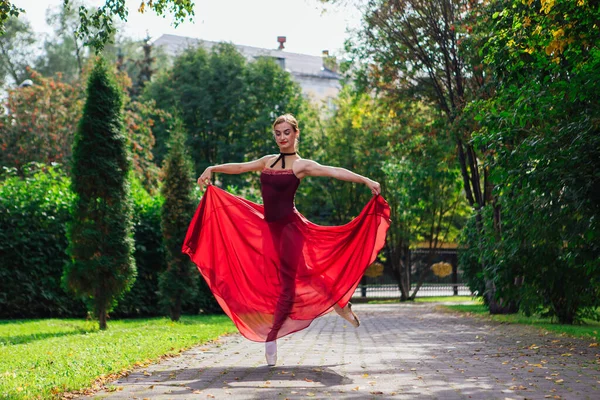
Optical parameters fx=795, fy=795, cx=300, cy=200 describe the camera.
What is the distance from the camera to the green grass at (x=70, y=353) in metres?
7.18

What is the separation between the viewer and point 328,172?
867 cm

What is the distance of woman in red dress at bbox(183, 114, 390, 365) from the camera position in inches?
348

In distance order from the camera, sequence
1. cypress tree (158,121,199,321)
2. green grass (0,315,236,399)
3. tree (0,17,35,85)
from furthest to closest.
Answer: tree (0,17,35,85) < cypress tree (158,121,199,321) < green grass (0,315,236,399)

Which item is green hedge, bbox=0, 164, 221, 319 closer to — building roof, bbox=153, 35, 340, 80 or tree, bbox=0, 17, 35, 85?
tree, bbox=0, 17, 35, 85

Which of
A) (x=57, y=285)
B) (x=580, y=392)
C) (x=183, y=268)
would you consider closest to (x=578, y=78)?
(x=580, y=392)

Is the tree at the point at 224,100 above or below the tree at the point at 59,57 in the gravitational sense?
below

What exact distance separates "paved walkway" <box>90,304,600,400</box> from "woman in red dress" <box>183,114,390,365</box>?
0.59 m

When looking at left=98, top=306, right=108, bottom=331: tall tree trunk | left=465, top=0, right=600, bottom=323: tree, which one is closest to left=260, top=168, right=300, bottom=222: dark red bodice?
left=465, top=0, right=600, bottom=323: tree

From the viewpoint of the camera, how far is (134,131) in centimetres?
3831

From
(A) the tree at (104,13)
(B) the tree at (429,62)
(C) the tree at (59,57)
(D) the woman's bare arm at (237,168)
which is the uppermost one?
(C) the tree at (59,57)

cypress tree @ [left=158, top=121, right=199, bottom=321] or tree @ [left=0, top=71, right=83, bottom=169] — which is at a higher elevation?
tree @ [left=0, top=71, right=83, bottom=169]

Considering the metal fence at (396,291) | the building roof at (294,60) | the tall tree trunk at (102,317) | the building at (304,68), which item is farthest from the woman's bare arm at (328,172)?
the building roof at (294,60)

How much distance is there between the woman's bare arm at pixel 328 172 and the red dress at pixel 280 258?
0.13 meters

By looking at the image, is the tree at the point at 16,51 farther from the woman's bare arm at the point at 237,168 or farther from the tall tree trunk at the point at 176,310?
the woman's bare arm at the point at 237,168
